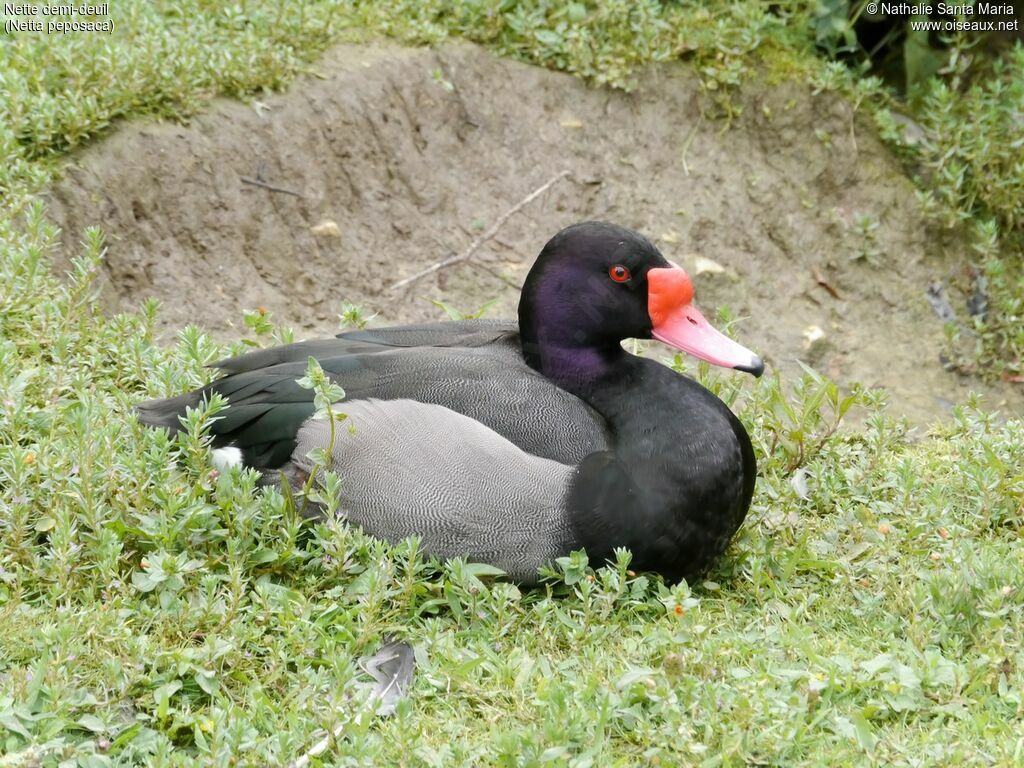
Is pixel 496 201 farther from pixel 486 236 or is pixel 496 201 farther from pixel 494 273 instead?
pixel 494 273

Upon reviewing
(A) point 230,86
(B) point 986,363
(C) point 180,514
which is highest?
(A) point 230,86

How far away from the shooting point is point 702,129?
22.4 feet

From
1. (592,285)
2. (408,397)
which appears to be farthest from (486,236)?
(408,397)

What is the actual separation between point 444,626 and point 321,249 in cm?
300

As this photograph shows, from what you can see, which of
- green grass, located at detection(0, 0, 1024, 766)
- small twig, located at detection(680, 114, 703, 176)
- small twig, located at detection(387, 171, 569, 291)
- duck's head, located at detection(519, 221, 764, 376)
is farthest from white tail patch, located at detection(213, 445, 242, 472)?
small twig, located at detection(680, 114, 703, 176)

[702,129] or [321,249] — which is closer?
[321,249]

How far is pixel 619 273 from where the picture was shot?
3.88 m

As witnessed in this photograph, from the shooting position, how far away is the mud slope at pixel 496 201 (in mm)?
5617

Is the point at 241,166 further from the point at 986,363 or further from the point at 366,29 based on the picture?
the point at 986,363

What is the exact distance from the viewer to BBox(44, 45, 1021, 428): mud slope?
562 cm

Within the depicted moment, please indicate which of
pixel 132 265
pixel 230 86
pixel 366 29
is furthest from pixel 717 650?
pixel 366 29

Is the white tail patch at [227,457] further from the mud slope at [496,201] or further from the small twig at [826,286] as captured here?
the small twig at [826,286]

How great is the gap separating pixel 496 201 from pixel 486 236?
25 centimetres

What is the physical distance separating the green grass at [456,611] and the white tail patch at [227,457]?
0.37 feet
